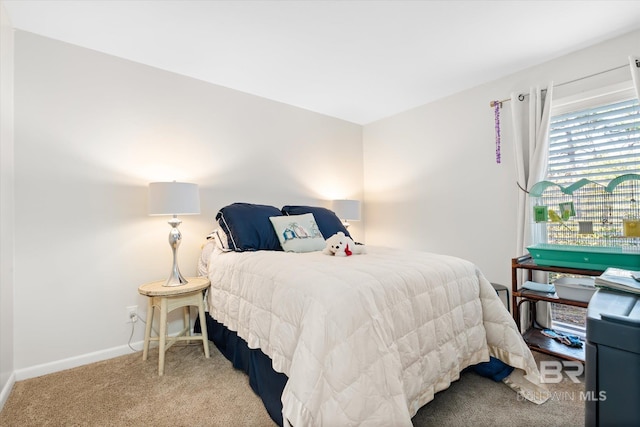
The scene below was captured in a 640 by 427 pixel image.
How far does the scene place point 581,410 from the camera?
1460mm

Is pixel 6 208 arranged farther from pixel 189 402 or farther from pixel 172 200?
pixel 189 402

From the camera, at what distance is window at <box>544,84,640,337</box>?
6.68ft

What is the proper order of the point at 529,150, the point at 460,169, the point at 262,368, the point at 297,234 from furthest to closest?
the point at 460,169, the point at 529,150, the point at 297,234, the point at 262,368

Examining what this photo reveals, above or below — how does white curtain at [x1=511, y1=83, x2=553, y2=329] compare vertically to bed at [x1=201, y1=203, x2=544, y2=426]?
above

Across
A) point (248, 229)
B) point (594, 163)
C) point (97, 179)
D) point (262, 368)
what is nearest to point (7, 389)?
point (97, 179)

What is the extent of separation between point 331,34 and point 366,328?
1984 mm

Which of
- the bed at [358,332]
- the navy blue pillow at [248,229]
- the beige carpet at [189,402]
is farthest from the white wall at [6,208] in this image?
the navy blue pillow at [248,229]

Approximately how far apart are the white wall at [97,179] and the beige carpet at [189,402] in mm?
384

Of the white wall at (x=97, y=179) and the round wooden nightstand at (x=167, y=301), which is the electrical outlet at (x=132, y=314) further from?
the round wooden nightstand at (x=167, y=301)

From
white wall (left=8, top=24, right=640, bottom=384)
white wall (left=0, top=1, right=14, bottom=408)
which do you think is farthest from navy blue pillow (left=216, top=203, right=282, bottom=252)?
white wall (left=0, top=1, right=14, bottom=408)

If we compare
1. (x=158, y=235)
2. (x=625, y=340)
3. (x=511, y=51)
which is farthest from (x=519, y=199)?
(x=158, y=235)

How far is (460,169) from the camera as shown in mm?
3053

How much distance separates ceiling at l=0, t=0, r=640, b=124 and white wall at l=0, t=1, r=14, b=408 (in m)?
0.27

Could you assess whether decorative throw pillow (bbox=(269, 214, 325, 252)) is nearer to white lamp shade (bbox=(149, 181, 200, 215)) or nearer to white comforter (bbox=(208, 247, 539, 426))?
white comforter (bbox=(208, 247, 539, 426))
